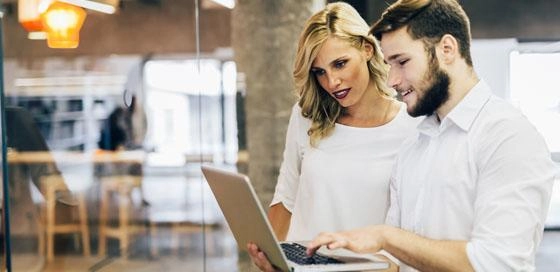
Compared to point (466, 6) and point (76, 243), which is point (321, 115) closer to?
point (466, 6)

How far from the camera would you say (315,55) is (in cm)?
256

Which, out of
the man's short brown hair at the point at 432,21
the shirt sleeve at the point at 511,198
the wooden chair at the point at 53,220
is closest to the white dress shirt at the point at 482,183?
the shirt sleeve at the point at 511,198

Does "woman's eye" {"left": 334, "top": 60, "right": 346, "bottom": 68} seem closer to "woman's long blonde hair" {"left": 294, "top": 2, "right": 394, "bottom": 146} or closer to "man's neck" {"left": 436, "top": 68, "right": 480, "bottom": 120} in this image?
"woman's long blonde hair" {"left": 294, "top": 2, "right": 394, "bottom": 146}

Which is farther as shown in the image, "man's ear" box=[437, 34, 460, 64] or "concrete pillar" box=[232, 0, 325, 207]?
"concrete pillar" box=[232, 0, 325, 207]

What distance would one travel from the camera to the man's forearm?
1815mm

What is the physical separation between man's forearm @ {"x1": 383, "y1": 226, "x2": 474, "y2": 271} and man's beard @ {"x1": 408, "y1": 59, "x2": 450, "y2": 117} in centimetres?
28

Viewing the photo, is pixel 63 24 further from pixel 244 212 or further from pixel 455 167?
pixel 455 167

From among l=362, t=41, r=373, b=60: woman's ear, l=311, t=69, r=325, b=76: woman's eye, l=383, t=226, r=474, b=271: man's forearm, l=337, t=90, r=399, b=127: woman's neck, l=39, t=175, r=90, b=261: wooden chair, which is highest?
l=362, t=41, r=373, b=60: woman's ear

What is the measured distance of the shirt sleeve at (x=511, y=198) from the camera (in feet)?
5.75

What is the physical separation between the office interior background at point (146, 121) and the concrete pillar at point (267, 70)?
172 mm

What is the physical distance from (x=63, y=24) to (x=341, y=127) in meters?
4.82

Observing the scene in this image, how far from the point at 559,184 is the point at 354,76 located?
430cm

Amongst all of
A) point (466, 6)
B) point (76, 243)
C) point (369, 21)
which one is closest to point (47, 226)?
point (76, 243)

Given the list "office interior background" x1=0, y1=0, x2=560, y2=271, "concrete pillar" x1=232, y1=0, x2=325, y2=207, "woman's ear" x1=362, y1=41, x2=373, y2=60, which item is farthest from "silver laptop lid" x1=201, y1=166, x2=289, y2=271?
"office interior background" x1=0, y1=0, x2=560, y2=271
